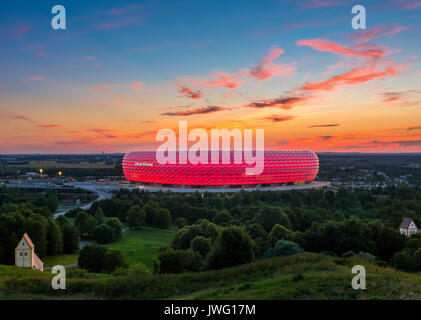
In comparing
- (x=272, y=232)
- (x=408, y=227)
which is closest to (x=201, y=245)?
(x=272, y=232)

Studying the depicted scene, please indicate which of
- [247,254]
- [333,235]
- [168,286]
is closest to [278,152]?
[333,235]

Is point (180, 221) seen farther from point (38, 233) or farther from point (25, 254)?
point (25, 254)

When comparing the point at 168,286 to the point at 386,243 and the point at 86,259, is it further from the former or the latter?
the point at 386,243

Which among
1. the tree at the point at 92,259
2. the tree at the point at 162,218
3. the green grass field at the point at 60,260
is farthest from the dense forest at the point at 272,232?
the green grass field at the point at 60,260

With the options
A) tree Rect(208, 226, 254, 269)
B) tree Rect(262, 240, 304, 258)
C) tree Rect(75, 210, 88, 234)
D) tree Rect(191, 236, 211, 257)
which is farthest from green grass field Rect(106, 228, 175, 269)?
tree Rect(262, 240, 304, 258)
